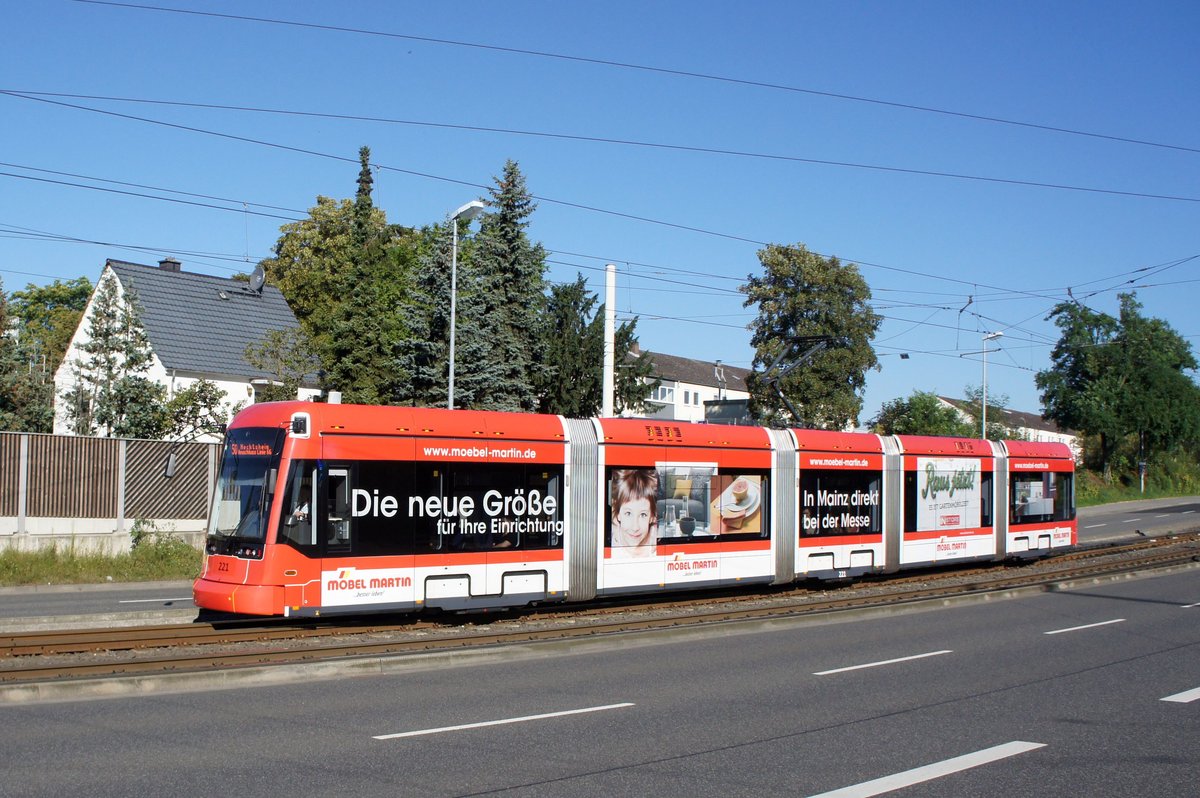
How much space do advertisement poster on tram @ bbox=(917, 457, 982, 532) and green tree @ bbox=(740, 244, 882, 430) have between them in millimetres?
29632

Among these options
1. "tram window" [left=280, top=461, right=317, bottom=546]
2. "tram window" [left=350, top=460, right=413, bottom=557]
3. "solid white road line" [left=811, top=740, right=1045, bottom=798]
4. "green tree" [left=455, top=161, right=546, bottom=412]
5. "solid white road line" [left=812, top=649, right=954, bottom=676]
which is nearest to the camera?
"solid white road line" [left=811, top=740, right=1045, bottom=798]

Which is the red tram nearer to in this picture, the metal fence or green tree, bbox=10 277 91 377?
the metal fence

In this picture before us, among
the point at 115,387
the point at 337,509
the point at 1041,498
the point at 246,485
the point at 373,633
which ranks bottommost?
the point at 373,633

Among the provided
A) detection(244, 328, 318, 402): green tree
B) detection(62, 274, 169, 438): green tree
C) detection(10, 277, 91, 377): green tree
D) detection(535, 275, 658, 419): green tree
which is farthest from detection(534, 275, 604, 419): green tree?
detection(10, 277, 91, 377): green tree

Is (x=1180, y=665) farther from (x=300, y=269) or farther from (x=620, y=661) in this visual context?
(x=300, y=269)

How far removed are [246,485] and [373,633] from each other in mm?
2811

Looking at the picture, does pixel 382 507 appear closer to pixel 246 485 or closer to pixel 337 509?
pixel 337 509

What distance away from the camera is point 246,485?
15883mm

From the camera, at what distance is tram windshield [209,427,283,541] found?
15.5 m

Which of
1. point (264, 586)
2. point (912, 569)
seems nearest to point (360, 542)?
point (264, 586)

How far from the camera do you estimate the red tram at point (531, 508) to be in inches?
612

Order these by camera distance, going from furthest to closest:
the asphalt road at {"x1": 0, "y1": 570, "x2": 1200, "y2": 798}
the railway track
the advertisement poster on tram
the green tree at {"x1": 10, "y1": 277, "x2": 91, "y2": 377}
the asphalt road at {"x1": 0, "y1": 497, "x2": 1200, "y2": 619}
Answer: the green tree at {"x1": 10, "y1": 277, "x2": 91, "y2": 377}, the advertisement poster on tram, the asphalt road at {"x1": 0, "y1": 497, "x2": 1200, "y2": 619}, the railway track, the asphalt road at {"x1": 0, "y1": 570, "x2": 1200, "y2": 798}

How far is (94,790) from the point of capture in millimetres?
7270

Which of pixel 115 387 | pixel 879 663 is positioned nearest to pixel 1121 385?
pixel 115 387
